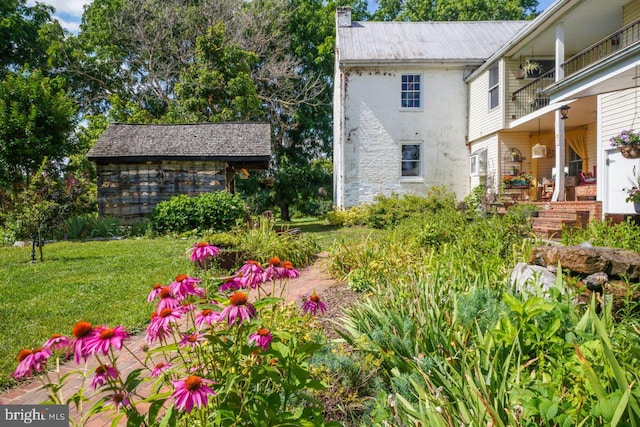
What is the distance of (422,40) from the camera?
18.4m

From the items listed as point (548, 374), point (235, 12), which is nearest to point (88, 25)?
point (235, 12)

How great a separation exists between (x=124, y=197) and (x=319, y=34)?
54.4 ft

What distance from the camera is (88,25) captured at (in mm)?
23734

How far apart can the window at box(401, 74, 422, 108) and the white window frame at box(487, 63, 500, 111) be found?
294 centimetres

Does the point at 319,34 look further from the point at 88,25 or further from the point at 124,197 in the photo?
the point at 124,197

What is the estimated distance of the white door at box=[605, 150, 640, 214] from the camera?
29.8 ft

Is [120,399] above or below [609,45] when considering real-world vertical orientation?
below

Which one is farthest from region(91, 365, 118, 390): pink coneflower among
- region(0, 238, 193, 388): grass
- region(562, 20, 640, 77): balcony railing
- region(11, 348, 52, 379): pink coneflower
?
region(562, 20, 640, 77): balcony railing

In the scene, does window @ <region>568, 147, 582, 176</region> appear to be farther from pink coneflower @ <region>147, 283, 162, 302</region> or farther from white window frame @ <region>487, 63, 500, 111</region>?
pink coneflower @ <region>147, 283, 162, 302</region>

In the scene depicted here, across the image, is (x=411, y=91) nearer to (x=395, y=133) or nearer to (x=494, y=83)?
(x=395, y=133)

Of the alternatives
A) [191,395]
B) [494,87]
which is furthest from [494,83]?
[191,395]

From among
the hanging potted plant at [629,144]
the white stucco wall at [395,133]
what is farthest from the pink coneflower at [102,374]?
the white stucco wall at [395,133]

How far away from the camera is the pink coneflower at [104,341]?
1360 millimetres

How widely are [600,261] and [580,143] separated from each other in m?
12.6
